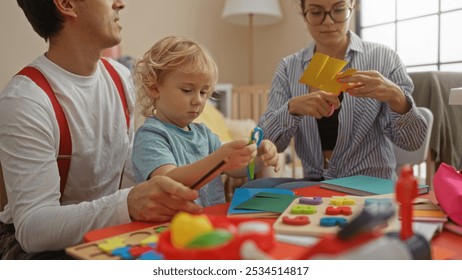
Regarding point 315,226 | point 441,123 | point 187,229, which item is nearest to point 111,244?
point 187,229

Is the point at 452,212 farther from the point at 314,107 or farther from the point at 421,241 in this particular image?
the point at 314,107

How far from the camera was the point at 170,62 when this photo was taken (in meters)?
0.85

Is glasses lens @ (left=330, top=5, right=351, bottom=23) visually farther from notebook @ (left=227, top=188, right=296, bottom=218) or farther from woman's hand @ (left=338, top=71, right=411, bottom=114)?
notebook @ (left=227, top=188, right=296, bottom=218)

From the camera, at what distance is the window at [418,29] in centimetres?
231

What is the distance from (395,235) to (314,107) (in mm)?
520

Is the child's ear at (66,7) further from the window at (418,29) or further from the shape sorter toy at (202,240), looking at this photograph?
the window at (418,29)

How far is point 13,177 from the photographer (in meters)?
0.77

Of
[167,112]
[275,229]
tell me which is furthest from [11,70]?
[275,229]

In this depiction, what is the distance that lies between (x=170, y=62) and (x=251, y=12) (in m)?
2.16

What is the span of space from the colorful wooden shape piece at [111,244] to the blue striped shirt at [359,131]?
64cm

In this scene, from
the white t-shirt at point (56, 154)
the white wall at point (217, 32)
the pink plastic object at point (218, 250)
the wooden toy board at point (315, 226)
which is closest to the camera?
the pink plastic object at point (218, 250)

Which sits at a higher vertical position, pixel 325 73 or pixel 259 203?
pixel 325 73

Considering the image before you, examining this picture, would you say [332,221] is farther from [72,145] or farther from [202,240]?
[72,145]

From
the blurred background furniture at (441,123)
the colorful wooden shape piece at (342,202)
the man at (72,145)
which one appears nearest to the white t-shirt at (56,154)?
the man at (72,145)
